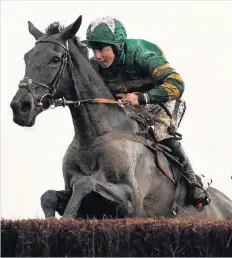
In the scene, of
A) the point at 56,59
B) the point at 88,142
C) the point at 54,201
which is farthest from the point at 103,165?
the point at 56,59

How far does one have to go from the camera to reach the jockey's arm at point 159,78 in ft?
41.8

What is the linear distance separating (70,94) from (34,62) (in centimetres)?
79

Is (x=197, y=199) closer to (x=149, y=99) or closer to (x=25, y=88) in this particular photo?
(x=149, y=99)

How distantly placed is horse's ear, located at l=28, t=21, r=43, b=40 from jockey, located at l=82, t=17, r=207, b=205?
62 cm

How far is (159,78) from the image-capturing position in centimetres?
1284

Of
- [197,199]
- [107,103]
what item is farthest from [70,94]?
[197,199]

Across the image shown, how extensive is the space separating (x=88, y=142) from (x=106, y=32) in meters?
1.46

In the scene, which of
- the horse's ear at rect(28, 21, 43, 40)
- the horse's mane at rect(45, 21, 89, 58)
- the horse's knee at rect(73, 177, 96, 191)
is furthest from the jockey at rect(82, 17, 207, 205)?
the horse's knee at rect(73, 177, 96, 191)

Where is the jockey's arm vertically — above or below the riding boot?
above

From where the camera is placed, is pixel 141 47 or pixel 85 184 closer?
pixel 85 184

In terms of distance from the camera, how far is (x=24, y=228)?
10086 mm

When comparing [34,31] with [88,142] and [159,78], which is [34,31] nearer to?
[88,142]

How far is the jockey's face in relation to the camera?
42.0ft

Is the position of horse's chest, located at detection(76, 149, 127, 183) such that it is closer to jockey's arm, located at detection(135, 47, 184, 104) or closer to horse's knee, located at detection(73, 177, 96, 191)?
horse's knee, located at detection(73, 177, 96, 191)
